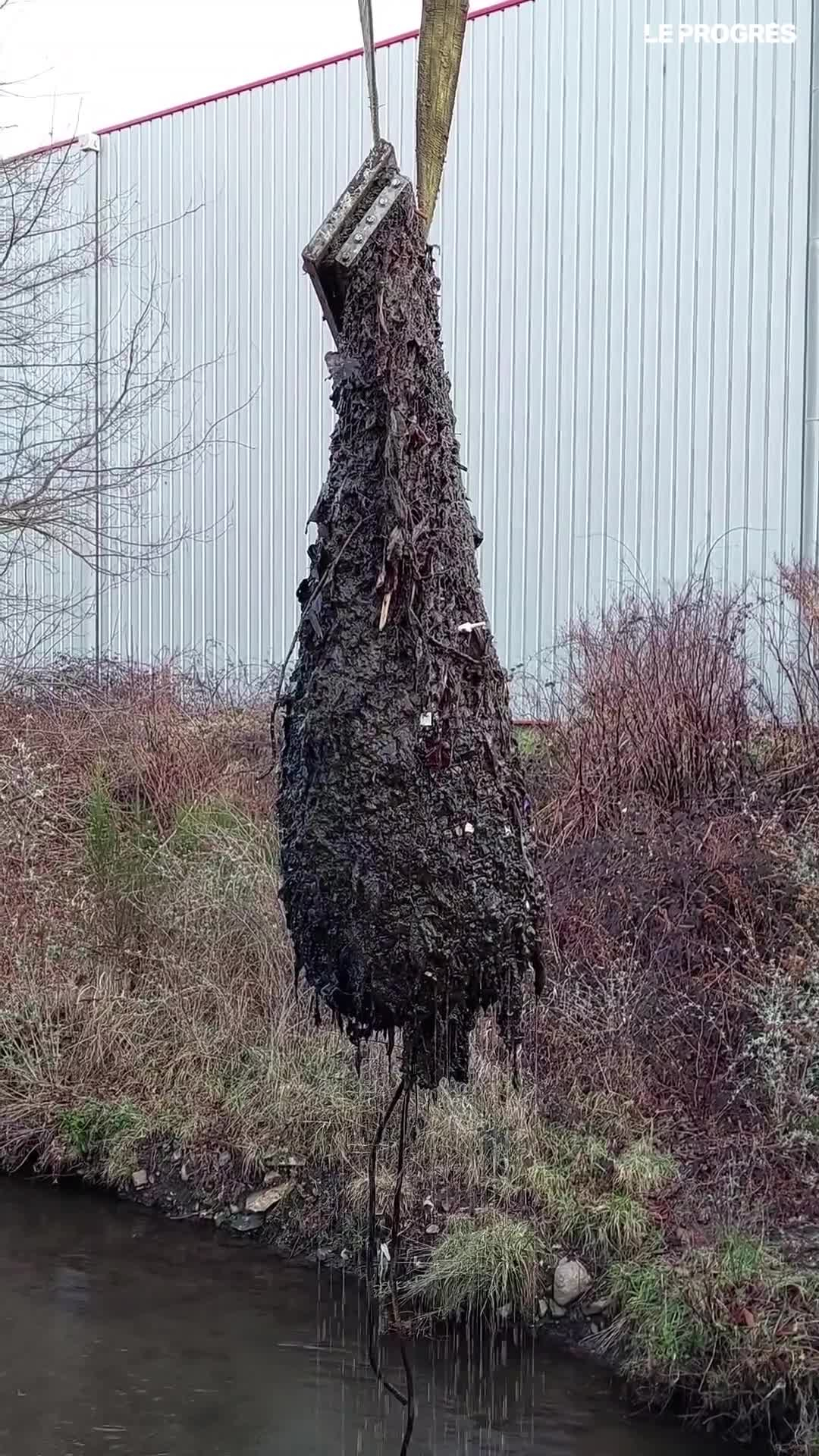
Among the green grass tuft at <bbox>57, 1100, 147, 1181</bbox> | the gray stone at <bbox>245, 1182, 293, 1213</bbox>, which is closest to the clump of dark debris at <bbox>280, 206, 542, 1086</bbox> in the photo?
the gray stone at <bbox>245, 1182, 293, 1213</bbox>

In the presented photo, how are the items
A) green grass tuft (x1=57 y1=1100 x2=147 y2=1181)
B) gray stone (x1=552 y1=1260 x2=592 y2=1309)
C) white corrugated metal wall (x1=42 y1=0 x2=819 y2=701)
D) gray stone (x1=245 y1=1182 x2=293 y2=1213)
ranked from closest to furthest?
gray stone (x1=552 y1=1260 x2=592 y2=1309), gray stone (x1=245 y1=1182 x2=293 y2=1213), green grass tuft (x1=57 y1=1100 x2=147 y2=1181), white corrugated metal wall (x1=42 y1=0 x2=819 y2=701)

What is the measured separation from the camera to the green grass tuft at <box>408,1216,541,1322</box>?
609 centimetres

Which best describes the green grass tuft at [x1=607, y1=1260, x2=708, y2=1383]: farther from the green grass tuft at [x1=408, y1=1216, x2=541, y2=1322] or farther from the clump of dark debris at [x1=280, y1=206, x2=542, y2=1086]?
the clump of dark debris at [x1=280, y1=206, x2=542, y2=1086]

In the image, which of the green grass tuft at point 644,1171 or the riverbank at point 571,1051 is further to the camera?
the green grass tuft at point 644,1171

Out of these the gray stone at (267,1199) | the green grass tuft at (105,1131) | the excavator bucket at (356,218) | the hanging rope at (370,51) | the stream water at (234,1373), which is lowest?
the stream water at (234,1373)

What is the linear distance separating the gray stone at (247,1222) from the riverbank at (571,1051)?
2 centimetres

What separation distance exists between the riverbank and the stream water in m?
0.20

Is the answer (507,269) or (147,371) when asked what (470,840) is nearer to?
(507,269)

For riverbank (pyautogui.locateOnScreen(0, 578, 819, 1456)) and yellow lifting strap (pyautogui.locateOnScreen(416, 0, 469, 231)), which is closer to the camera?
yellow lifting strap (pyautogui.locateOnScreen(416, 0, 469, 231))

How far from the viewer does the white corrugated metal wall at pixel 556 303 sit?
963 cm
